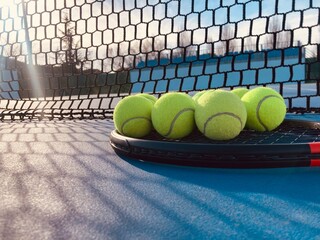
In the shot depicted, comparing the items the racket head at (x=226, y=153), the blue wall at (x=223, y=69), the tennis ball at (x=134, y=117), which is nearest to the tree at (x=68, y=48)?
the blue wall at (x=223, y=69)

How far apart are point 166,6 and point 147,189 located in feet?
7.40

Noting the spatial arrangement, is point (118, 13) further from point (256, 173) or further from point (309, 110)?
point (256, 173)

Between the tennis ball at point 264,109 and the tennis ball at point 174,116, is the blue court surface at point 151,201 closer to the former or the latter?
the tennis ball at point 174,116

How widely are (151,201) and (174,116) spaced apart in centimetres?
53

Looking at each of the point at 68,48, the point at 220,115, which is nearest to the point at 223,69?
the point at 68,48

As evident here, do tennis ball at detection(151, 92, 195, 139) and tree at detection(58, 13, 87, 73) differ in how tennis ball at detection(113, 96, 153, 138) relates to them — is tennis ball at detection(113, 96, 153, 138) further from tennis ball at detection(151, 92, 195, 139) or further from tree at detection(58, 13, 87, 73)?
tree at detection(58, 13, 87, 73)

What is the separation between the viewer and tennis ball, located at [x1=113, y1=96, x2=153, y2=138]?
1.43 m

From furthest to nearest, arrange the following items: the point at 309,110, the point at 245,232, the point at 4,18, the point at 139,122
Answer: the point at 4,18 < the point at 309,110 < the point at 139,122 < the point at 245,232

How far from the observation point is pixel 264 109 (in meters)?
1.44

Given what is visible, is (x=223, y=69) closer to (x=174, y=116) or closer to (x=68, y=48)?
(x=68, y=48)

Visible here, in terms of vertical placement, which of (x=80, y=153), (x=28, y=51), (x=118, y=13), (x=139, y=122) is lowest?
(x=80, y=153)

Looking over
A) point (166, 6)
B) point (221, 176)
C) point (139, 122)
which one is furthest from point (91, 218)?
point (166, 6)

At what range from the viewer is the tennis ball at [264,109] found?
1.45 meters

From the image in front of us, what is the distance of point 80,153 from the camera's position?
4.99 feet
